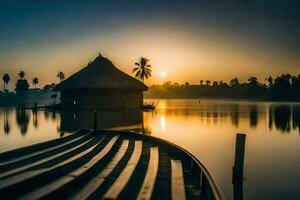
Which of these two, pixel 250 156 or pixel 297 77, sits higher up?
pixel 297 77

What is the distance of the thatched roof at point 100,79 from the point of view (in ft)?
172

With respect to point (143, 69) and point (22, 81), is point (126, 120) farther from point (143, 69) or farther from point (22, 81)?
point (22, 81)

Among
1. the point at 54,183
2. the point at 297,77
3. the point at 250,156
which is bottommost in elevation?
Result: the point at 250,156

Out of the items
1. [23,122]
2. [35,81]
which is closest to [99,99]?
[23,122]

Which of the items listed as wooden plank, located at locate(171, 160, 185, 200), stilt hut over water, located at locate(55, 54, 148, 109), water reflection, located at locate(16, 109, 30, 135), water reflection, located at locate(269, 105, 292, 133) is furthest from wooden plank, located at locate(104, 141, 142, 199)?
stilt hut over water, located at locate(55, 54, 148, 109)

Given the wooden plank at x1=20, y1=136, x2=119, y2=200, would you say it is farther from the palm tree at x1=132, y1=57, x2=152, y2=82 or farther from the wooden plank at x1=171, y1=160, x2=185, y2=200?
the palm tree at x1=132, y1=57, x2=152, y2=82

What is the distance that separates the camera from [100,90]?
175ft

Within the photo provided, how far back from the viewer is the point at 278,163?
1541 cm

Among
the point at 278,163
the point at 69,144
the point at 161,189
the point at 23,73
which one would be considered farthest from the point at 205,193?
the point at 23,73

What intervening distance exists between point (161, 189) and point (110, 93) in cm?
4660

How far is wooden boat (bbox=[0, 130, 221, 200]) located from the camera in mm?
6719

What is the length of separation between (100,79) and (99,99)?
3508mm

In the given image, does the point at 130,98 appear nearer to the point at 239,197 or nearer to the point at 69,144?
the point at 69,144

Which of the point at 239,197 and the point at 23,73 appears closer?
the point at 239,197
